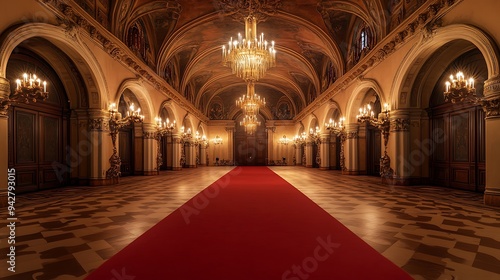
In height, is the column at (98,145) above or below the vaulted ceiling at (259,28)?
below

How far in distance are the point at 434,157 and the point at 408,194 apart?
331cm

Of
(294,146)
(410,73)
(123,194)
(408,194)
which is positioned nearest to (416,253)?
(408,194)

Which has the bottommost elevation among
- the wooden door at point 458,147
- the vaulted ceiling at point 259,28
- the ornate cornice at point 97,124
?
the wooden door at point 458,147

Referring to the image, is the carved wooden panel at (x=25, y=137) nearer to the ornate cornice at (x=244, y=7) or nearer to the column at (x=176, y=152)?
the ornate cornice at (x=244, y=7)

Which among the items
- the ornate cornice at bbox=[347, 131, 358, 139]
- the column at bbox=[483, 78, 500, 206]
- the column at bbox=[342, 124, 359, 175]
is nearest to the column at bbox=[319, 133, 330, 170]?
the column at bbox=[342, 124, 359, 175]

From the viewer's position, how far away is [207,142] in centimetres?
3158

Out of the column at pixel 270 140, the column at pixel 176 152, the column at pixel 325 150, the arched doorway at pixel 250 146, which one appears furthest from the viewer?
the arched doorway at pixel 250 146

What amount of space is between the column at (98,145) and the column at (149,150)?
15.8ft

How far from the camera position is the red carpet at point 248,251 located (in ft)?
9.36

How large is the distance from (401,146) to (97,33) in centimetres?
1102

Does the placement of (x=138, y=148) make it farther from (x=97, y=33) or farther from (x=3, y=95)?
(x=3, y=95)

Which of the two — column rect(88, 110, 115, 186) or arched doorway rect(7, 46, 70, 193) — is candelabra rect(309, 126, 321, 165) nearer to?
column rect(88, 110, 115, 186)

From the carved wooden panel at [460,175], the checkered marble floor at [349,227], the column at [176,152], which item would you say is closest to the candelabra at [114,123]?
the checkered marble floor at [349,227]

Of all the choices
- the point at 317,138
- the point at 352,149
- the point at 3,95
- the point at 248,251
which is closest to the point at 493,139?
the point at 248,251
